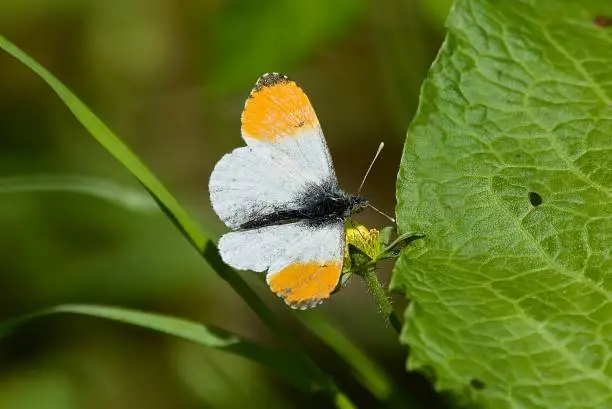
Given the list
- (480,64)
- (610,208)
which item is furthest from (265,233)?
(610,208)

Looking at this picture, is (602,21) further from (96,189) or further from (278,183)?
(96,189)

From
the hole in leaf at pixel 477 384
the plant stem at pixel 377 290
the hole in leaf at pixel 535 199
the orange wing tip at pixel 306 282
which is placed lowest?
the hole in leaf at pixel 477 384

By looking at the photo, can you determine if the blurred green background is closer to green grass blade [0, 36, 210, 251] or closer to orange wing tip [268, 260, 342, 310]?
green grass blade [0, 36, 210, 251]

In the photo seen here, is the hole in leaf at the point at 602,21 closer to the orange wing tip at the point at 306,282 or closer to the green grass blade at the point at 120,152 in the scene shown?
the orange wing tip at the point at 306,282

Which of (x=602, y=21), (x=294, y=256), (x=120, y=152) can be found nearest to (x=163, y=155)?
(x=120, y=152)

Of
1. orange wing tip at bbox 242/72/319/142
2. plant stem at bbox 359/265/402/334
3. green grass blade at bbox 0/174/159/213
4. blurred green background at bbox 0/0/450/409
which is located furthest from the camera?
blurred green background at bbox 0/0/450/409

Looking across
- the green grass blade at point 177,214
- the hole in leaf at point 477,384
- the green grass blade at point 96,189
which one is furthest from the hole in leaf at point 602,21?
the green grass blade at point 96,189

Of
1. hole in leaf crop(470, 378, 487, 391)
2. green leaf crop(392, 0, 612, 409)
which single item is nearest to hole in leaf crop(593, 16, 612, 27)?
green leaf crop(392, 0, 612, 409)
